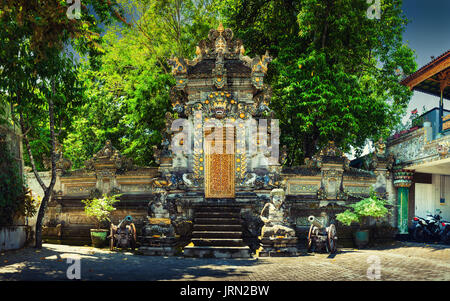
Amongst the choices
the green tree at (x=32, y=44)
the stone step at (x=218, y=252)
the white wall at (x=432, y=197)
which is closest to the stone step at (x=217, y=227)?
the stone step at (x=218, y=252)

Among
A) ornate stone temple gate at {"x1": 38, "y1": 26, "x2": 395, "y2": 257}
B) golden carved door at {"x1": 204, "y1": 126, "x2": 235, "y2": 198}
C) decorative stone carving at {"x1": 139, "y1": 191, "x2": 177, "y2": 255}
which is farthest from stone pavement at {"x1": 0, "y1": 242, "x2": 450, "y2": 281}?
golden carved door at {"x1": 204, "y1": 126, "x2": 235, "y2": 198}

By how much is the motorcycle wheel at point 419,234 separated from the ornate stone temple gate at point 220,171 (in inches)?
66.0

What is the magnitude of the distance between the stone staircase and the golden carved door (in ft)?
2.37

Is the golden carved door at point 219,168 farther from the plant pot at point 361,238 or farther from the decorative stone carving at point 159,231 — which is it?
the plant pot at point 361,238

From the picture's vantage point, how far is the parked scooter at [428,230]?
13571 millimetres

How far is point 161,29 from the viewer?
1938cm

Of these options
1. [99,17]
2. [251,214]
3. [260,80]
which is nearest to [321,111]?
[260,80]

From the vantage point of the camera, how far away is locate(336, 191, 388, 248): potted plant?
12.2m

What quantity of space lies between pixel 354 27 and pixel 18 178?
48.5 ft

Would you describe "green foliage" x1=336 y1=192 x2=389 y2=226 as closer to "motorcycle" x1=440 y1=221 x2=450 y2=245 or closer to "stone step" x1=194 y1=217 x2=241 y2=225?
"motorcycle" x1=440 y1=221 x2=450 y2=245

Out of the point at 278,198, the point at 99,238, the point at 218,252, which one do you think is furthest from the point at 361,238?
the point at 99,238

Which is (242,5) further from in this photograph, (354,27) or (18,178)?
(18,178)

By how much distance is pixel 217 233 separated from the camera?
10828 mm

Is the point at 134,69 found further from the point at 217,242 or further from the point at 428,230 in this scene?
the point at 428,230
